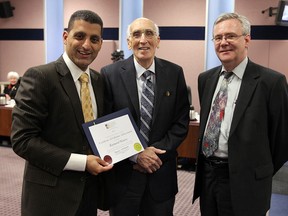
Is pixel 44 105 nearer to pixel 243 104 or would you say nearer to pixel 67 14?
pixel 243 104

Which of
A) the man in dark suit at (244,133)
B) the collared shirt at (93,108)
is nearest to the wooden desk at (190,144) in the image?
the man in dark suit at (244,133)

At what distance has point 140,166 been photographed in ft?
6.57

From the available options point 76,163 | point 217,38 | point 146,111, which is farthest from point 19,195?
point 217,38

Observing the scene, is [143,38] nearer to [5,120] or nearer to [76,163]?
[76,163]

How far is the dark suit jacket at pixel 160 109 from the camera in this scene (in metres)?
2.06

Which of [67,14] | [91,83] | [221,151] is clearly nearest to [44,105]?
[91,83]

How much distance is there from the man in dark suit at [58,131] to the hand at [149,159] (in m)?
0.33

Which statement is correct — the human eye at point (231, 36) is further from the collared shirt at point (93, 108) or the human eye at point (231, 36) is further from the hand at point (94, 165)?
the hand at point (94, 165)

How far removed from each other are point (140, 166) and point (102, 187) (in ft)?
0.83

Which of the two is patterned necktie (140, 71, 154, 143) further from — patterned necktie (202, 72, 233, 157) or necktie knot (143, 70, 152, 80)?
patterned necktie (202, 72, 233, 157)

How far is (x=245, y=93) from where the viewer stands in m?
1.94

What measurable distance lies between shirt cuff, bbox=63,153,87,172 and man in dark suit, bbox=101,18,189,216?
414 mm

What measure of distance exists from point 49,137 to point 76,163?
18cm

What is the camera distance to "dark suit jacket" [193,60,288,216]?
191 centimetres
